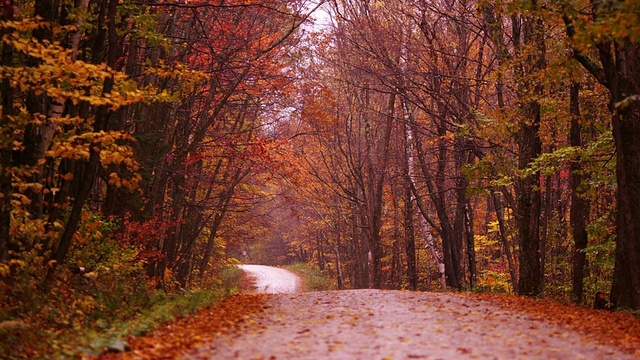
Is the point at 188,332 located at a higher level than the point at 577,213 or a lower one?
lower

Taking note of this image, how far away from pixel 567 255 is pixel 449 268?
14.4ft

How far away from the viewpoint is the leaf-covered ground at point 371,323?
20.2ft

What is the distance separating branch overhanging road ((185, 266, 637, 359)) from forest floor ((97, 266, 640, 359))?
11 mm

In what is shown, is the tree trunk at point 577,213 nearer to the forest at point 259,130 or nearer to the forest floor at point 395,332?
the forest at point 259,130

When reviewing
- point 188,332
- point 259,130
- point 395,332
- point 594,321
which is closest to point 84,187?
point 188,332

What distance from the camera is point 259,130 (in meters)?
23.5

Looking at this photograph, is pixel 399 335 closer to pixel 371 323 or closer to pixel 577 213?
pixel 371 323

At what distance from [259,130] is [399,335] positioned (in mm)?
17672

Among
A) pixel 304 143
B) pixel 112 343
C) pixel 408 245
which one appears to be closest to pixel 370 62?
pixel 408 245

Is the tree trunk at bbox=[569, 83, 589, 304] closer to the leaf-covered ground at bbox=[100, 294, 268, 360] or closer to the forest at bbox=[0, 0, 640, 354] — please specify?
the forest at bbox=[0, 0, 640, 354]

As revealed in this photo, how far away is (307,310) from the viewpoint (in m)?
9.33

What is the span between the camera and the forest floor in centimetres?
577

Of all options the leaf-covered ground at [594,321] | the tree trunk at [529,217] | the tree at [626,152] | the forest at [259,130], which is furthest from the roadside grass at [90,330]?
the tree trunk at [529,217]

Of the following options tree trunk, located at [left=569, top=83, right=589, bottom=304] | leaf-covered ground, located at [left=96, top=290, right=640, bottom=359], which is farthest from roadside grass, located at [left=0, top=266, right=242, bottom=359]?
tree trunk, located at [left=569, top=83, right=589, bottom=304]
